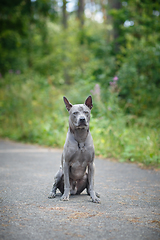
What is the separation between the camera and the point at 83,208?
149 inches

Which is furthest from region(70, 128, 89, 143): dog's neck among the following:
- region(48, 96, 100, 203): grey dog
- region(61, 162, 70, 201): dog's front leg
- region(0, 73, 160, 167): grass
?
region(0, 73, 160, 167): grass

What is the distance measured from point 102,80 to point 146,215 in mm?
9944

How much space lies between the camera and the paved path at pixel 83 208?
9.75 feet

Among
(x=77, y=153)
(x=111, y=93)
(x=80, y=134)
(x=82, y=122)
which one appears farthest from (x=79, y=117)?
(x=111, y=93)

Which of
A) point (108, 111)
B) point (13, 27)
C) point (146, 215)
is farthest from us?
point (13, 27)

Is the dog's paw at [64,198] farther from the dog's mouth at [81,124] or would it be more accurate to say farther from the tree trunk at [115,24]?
the tree trunk at [115,24]

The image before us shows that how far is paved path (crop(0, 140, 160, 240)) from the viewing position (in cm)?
297

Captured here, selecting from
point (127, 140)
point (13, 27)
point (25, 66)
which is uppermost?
point (13, 27)

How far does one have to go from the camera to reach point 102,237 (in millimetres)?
2865

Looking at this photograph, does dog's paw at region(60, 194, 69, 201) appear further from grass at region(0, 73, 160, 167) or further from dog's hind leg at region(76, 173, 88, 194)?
grass at region(0, 73, 160, 167)

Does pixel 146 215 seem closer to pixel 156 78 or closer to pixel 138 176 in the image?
pixel 138 176

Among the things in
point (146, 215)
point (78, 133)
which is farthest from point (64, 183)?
point (146, 215)

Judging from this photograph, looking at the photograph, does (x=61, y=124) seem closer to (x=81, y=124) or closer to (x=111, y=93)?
(x=111, y=93)

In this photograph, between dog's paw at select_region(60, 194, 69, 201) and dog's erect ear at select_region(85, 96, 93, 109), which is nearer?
dog's paw at select_region(60, 194, 69, 201)
